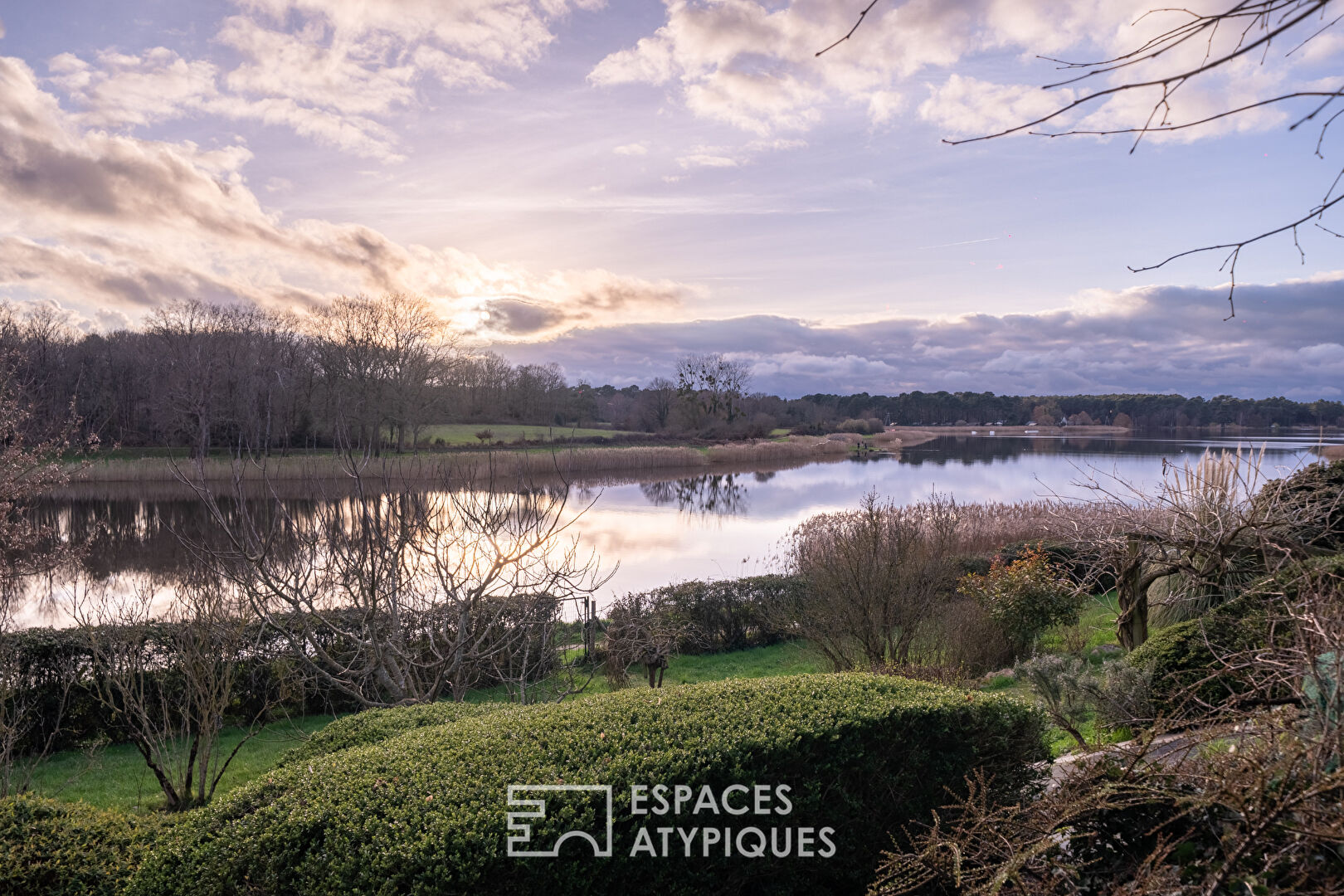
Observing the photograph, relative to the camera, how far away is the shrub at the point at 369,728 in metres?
4.60

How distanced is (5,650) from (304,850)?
20.7 ft

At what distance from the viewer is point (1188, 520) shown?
663 cm

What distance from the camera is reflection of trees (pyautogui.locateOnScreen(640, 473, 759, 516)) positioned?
30.3 m

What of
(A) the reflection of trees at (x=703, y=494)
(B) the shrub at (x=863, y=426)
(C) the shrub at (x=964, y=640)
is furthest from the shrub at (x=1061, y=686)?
(B) the shrub at (x=863, y=426)

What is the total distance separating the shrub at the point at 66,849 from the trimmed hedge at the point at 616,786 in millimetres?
246

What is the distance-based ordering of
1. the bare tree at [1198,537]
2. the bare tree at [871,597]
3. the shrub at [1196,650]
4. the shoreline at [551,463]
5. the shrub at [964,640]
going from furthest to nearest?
the shoreline at [551,463] → the shrub at [964,640] → the bare tree at [871,597] → the bare tree at [1198,537] → the shrub at [1196,650]

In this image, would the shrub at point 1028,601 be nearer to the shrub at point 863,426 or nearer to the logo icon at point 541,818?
the logo icon at point 541,818

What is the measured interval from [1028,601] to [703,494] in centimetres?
2407

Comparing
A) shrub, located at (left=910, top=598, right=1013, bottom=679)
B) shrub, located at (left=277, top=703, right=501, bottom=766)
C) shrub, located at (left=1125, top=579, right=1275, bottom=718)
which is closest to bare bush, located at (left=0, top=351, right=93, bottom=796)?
shrub, located at (left=277, top=703, right=501, bottom=766)

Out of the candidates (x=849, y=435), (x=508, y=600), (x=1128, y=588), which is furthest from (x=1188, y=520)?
(x=849, y=435)

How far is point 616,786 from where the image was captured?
322cm

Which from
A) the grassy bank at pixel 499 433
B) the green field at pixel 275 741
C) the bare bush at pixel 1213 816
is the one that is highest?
the grassy bank at pixel 499 433

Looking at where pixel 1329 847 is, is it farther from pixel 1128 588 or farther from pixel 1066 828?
pixel 1128 588

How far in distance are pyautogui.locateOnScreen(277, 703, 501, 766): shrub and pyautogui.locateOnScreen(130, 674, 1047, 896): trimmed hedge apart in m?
0.60
